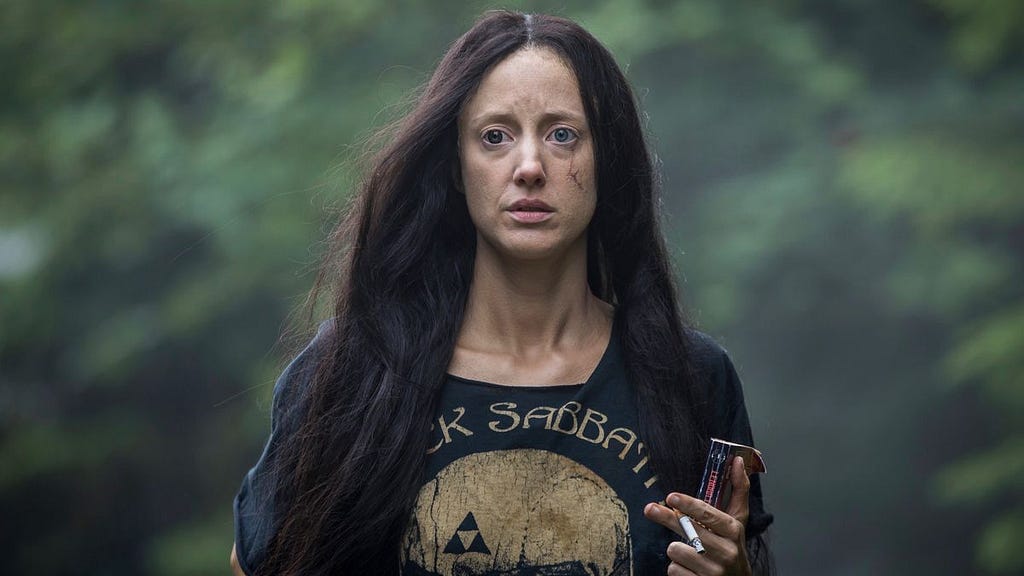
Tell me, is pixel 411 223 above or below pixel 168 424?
above

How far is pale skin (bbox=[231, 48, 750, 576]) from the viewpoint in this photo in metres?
2.73

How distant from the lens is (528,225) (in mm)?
2727

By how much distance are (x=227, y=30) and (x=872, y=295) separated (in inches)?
161

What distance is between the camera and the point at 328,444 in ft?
8.97

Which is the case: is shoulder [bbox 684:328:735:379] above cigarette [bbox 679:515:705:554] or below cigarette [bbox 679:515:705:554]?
above

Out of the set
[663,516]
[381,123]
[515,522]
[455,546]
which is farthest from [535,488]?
[381,123]

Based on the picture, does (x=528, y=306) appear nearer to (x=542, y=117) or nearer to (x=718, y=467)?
(x=542, y=117)

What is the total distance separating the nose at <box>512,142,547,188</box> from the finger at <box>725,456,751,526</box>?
0.66m

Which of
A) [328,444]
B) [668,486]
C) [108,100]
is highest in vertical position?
[108,100]

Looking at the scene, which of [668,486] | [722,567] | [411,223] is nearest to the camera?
[722,567]

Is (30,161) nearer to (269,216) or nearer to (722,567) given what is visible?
(269,216)

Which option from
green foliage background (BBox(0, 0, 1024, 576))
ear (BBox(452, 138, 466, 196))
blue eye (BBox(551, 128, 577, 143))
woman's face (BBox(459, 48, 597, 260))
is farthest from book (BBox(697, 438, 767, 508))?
green foliage background (BBox(0, 0, 1024, 576))

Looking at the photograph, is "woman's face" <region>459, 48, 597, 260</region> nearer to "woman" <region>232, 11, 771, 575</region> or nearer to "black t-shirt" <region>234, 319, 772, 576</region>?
"woman" <region>232, 11, 771, 575</region>

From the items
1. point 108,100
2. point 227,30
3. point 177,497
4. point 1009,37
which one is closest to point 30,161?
point 108,100
